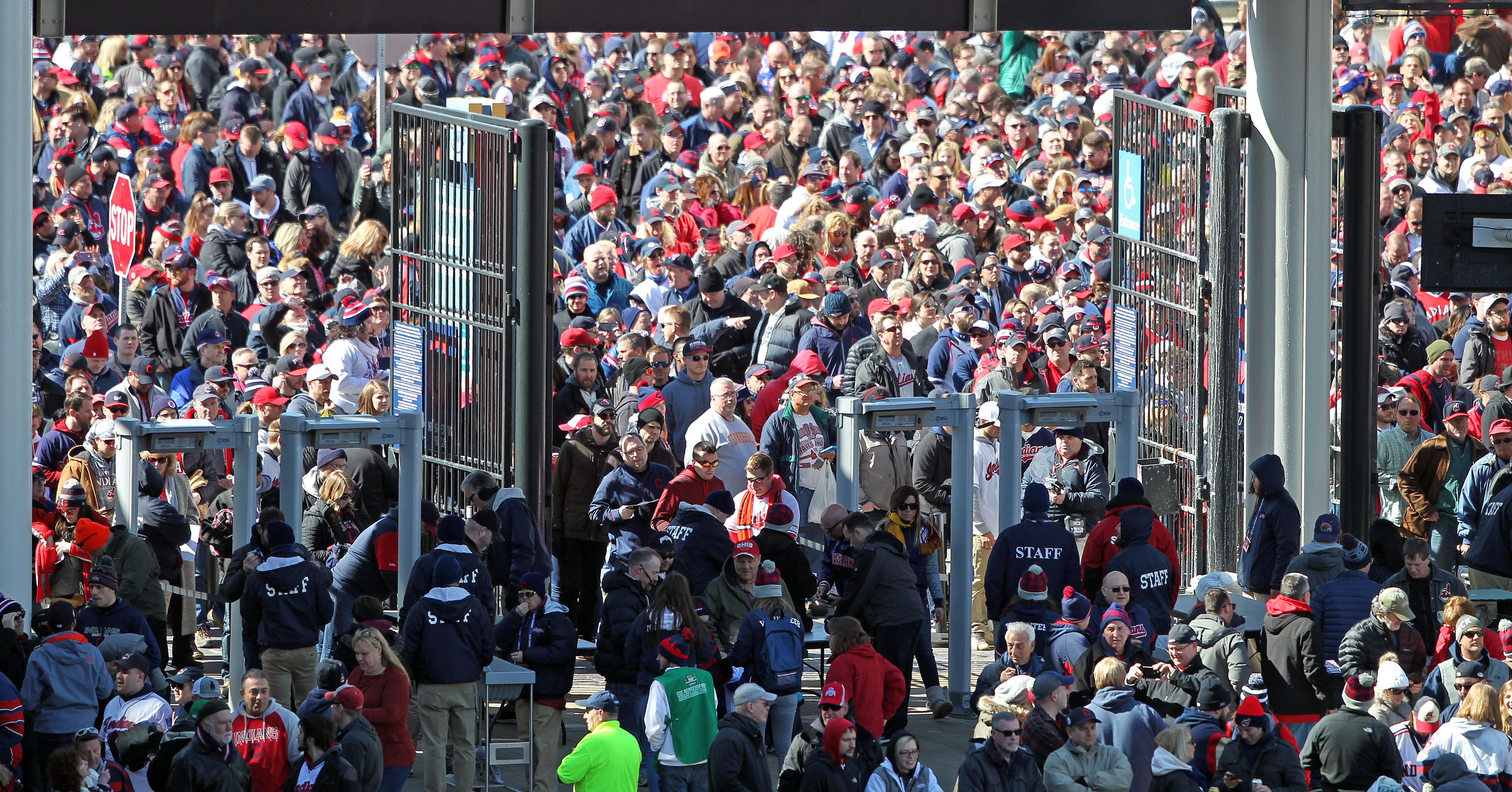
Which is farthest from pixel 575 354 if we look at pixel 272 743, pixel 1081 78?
pixel 1081 78

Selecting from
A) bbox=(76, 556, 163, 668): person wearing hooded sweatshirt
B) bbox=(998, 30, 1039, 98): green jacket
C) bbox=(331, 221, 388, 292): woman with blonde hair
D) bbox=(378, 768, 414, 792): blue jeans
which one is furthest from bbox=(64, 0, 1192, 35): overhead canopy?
bbox=(998, 30, 1039, 98): green jacket

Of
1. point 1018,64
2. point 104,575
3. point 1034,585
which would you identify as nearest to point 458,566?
point 104,575

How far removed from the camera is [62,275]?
18312 millimetres

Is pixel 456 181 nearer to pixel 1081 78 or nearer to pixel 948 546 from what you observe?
pixel 948 546

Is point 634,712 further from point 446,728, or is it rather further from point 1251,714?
point 1251,714

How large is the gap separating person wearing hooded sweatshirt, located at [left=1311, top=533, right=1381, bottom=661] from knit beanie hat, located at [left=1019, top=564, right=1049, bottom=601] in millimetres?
1519

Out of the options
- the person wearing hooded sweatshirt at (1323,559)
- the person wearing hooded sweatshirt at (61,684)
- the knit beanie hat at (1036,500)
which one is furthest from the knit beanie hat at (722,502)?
the person wearing hooded sweatshirt at (61,684)

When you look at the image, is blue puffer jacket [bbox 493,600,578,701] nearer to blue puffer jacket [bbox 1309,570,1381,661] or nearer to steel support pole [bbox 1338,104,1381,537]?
blue puffer jacket [bbox 1309,570,1381,661]

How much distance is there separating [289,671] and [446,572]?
1390 mm

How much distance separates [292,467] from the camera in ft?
41.4

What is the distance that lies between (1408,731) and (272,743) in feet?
19.2

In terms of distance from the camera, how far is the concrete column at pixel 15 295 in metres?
11.2

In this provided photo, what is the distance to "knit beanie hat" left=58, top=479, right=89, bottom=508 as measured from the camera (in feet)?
43.1

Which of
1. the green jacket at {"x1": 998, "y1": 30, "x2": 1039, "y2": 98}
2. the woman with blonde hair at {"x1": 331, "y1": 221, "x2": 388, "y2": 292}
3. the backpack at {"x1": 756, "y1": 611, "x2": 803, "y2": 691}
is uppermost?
the green jacket at {"x1": 998, "y1": 30, "x2": 1039, "y2": 98}
